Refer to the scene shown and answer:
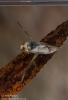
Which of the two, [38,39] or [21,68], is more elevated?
[38,39]

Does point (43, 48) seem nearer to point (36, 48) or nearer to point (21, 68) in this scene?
point (36, 48)

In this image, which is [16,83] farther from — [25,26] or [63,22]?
[63,22]

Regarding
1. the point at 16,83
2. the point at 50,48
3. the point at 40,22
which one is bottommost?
the point at 16,83

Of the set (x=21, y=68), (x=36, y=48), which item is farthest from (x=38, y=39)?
(x=21, y=68)

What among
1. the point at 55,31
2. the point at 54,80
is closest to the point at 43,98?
the point at 54,80
